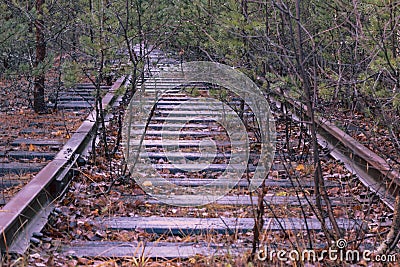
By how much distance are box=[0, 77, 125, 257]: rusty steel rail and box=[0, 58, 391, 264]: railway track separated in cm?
9

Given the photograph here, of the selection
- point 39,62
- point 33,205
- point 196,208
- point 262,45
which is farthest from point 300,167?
point 39,62

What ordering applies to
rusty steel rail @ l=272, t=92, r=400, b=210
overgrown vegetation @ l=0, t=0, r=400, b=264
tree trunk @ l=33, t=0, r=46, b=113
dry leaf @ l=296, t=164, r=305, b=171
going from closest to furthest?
overgrown vegetation @ l=0, t=0, r=400, b=264 → rusty steel rail @ l=272, t=92, r=400, b=210 → dry leaf @ l=296, t=164, r=305, b=171 → tree trunk @ l=33, t=0, r=46, b=113

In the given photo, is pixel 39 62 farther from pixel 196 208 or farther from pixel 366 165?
pixel 366 165

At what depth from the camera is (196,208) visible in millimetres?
5676

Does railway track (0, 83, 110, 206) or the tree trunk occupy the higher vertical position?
the tree trunk

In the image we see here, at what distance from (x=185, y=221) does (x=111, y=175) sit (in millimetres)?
1325

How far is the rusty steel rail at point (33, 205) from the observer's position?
14.0ft

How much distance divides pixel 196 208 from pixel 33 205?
1.49 m

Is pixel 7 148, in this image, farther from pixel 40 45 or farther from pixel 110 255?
pixel 110 255

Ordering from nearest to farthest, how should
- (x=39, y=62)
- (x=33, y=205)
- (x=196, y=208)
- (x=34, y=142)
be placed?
1. (x=33, y=205)
2. (x=196, y=208)
3. (x=34, y=142)
4. (x=39, y=62)

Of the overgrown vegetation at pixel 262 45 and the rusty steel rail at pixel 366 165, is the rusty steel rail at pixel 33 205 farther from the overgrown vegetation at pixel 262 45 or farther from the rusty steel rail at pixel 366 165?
the rusty steel rail at pixel 366 165

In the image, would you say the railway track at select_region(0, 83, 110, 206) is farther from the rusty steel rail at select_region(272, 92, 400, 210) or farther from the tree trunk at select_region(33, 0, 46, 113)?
the rusty steel rail at select_region(272, 92, 400, 210)

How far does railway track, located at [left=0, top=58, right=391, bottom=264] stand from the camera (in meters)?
4.34

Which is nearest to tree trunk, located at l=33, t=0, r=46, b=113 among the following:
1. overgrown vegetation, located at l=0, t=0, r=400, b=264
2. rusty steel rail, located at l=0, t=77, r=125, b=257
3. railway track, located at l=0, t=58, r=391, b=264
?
overgrown vegetation, located at l=0, t=0, r=400, b=264
